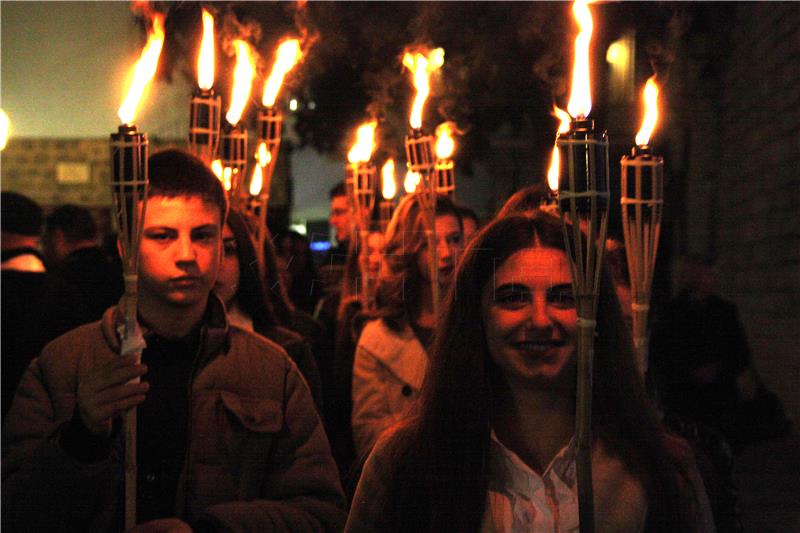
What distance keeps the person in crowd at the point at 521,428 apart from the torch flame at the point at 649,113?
1.54ft

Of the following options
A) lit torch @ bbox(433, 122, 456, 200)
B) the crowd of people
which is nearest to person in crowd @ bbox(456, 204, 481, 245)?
the crowd of people

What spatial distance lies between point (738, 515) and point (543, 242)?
1115 millimetres

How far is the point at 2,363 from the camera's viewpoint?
3715mm

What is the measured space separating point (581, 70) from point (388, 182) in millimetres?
3138

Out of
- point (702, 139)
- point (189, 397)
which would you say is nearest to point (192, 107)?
point (189, 397)

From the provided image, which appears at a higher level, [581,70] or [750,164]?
[750,164]

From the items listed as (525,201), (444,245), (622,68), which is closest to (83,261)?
(444,245)

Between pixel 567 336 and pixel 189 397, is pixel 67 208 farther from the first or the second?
pixel 567 336

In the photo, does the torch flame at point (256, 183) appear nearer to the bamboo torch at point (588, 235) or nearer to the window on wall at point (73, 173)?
the bamboo torch at point (588, 235)

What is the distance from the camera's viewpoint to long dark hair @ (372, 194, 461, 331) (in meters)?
3.32

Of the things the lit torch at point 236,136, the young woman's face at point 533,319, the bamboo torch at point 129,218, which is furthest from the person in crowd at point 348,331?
the young woman's face at point 533,319

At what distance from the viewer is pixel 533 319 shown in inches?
68.4

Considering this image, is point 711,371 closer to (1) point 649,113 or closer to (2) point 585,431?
(1) point 649,113

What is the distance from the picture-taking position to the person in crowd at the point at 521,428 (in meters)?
1.75
